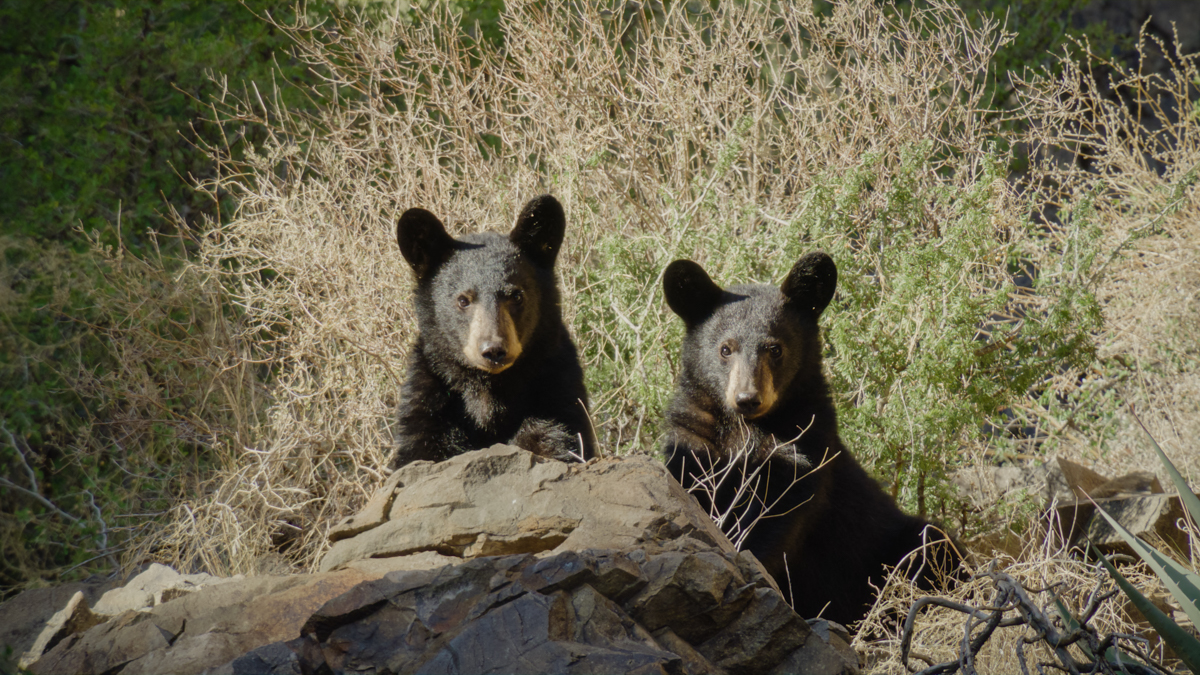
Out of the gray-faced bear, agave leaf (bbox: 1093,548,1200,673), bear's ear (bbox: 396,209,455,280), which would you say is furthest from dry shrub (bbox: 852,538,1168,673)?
bear's ear (bbox: 396,209,455,280)

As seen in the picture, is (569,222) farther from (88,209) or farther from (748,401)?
(88,209)

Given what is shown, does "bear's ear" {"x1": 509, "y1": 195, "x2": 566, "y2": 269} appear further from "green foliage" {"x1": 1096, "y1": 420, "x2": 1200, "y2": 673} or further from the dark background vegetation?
"green foliage" {"x1": 1096, "y1": 420, "x2": 1200, "y2": 673}

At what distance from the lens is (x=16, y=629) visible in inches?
175

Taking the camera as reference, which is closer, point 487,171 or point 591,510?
point 591,510

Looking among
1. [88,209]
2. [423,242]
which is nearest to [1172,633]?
[423,242]

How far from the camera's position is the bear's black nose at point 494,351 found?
463 cm

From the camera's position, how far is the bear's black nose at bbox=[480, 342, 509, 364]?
4.63 m

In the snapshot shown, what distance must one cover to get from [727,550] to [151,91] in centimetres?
729

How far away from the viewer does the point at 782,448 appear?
4.72 m

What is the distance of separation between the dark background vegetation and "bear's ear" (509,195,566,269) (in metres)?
2.58

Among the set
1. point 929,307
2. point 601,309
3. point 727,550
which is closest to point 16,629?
point 727,550

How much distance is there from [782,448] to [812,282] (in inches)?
33.5

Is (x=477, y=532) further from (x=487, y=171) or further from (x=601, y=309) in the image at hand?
(x=487, y=171)

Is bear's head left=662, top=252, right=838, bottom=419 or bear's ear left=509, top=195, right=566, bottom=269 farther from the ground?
bear's ear left=509, top=195, right=566, bottom=269
